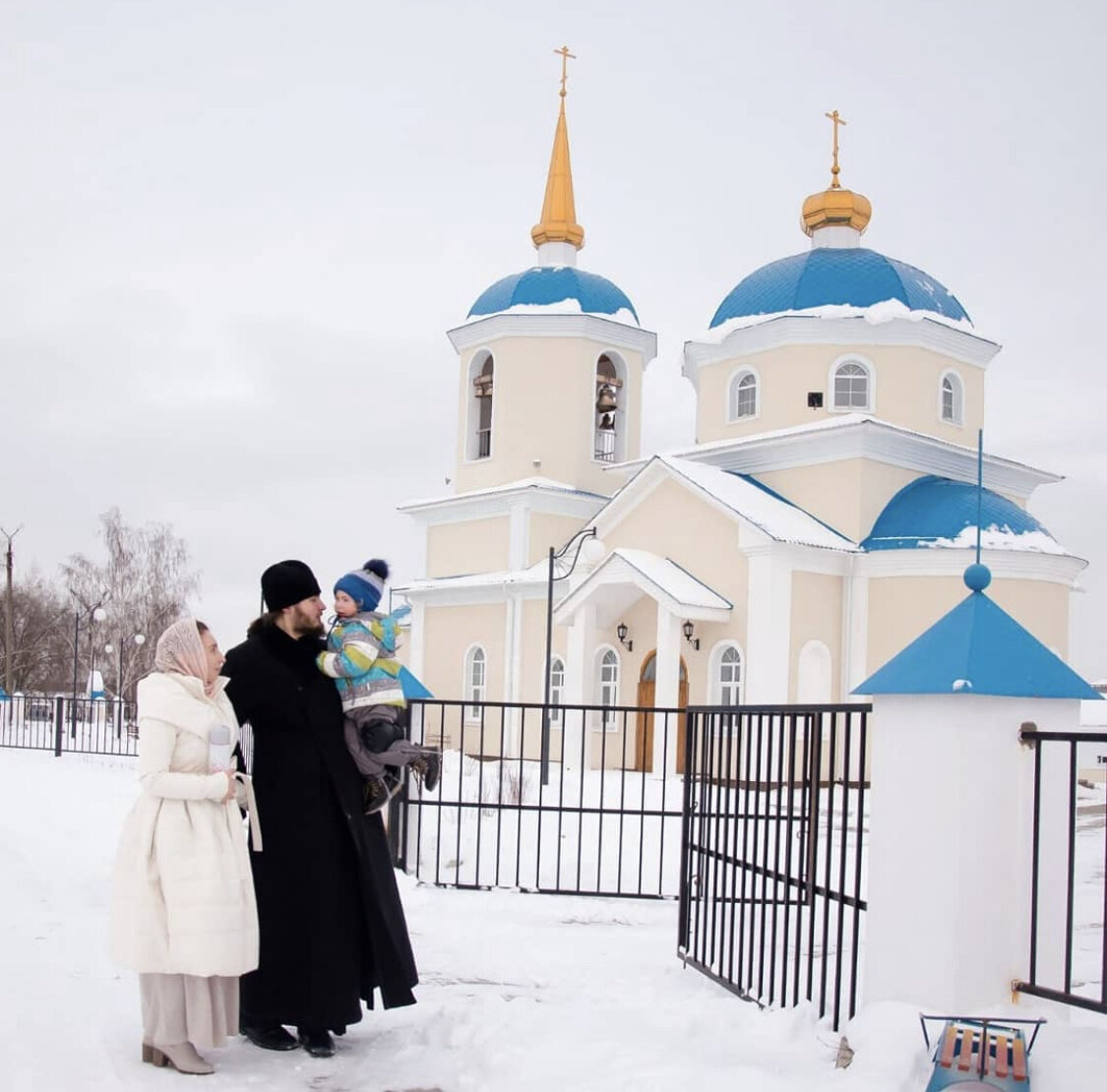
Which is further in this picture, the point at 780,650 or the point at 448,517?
the point at 448,517

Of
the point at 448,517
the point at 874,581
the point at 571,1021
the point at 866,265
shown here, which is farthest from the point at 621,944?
the point at 448,517

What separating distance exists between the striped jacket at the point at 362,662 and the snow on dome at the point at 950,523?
15576 millimetres

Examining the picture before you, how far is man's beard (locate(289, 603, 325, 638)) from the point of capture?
16.4ft

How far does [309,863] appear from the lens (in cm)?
481

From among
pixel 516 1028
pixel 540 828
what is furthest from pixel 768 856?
pixel 540 828

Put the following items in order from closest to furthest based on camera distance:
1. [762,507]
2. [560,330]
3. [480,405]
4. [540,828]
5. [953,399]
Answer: [540,828], [762,507], [953,399], [560,330], [480,405]

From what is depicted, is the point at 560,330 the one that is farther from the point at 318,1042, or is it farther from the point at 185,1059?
the point at 185,1059

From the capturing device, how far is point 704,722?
6414 millimetres

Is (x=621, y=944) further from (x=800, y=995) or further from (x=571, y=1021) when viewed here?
(x=571, y=1021)

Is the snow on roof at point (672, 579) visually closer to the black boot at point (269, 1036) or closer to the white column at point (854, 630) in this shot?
the white column at point (854, 630)

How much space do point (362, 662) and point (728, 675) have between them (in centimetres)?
1544

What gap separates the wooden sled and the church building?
14.7m

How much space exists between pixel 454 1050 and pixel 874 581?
52.1 feet

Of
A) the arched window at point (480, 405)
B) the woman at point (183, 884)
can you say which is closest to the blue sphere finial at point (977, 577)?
the woman at point (183, 884)
